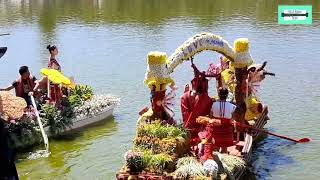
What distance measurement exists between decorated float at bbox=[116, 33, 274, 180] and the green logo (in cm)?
2620

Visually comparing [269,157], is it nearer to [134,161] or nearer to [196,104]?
[196,104]

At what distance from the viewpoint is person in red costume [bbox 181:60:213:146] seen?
43.1ft

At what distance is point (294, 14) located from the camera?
4512 centimetres

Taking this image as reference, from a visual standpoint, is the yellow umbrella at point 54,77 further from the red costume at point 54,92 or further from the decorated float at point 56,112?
the red costume at point 54,92

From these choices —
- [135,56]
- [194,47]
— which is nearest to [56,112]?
[194,47]

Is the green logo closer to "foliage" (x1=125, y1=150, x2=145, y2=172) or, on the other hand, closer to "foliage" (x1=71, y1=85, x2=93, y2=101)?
"foliage" (x1=71, y1=85, x2=93, y2=101)

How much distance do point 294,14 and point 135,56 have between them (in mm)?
19693

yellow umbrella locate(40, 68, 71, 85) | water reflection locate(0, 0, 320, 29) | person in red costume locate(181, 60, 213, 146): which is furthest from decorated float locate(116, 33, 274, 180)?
water reflection locate(0, 0, 320, 29)

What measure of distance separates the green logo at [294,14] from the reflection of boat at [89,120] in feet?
76.2

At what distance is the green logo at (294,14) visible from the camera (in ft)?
131

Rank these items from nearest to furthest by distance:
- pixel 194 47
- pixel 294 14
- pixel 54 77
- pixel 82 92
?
1. pixel 194 47
2. pixel 54 77
3. pixel 82 92
4. pixel 294 14

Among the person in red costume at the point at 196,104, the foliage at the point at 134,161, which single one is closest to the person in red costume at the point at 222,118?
the person in red costume at the point at 196,104

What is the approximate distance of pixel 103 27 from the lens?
41.9 meters

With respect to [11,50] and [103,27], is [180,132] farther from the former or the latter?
[103,27]
